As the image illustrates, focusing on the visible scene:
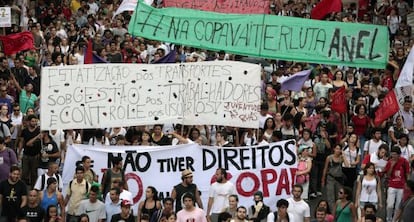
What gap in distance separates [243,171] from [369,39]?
326 cm

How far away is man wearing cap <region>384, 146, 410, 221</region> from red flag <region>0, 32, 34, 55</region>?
28.1 feet

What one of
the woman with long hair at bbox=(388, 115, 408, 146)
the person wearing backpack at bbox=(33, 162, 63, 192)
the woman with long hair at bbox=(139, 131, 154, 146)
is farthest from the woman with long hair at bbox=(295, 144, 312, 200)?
the person wearing backpack at bbox=(33, 162, 63, 192)

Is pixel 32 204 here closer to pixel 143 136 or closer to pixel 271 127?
pixel 143 136

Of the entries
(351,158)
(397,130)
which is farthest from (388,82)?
(351,158)

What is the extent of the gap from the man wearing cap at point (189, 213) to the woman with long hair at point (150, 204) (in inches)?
22.8

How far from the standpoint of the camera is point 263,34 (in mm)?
24203

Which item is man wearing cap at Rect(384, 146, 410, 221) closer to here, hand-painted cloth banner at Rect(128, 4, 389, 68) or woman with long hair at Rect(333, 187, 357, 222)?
woman with long hair at Rect(333, 187, 357, 222)

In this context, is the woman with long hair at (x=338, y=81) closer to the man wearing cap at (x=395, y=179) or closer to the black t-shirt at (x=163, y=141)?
the man wearing cap at (x=395, y=179)

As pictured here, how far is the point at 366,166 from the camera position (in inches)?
861

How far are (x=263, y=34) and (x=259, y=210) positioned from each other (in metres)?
4.28

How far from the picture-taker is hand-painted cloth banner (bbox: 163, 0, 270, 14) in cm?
2759

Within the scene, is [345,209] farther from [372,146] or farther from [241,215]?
[372,146]

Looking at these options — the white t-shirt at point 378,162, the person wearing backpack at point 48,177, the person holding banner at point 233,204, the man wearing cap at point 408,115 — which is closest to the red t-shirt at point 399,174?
the white t-shirt at point 378,162

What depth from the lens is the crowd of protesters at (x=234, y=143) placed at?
20750 millimetres
